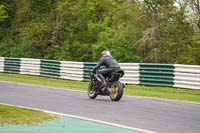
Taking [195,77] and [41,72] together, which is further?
[41,72]

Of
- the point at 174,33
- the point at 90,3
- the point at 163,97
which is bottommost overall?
the point at 163,97

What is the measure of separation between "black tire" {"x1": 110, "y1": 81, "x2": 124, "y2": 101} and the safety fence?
A: 4.67m

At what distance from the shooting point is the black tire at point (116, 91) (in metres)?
15.1

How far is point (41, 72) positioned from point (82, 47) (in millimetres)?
9349

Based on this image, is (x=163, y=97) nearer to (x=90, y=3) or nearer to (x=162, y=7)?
(x=162, y=7)

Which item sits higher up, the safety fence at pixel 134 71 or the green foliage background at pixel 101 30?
the green foliage background at pixel 101 30

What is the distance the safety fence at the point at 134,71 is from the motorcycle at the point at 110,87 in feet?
15.1

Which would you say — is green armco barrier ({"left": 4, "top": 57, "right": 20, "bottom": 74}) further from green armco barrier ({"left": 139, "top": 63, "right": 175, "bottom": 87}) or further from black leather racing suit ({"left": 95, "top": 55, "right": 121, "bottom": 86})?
black leather racing suit ({"left": 95, "top": 55, "right": 121, "bottom": 86})

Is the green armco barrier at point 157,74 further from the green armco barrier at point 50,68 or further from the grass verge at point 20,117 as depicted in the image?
the grass verge at point 20,117

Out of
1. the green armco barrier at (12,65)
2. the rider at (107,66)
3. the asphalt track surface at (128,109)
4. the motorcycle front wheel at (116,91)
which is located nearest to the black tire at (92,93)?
the asphalt track surface at (128,109)

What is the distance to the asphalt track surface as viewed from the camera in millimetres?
10328

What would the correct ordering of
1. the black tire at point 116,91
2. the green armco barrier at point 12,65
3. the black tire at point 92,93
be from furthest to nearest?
the green armco barrier at point 12,65 → the black tire at point 92,93 → the black tire at point 116,91

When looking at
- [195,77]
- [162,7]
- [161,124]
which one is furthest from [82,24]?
[161,124]

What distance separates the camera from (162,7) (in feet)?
96.2
